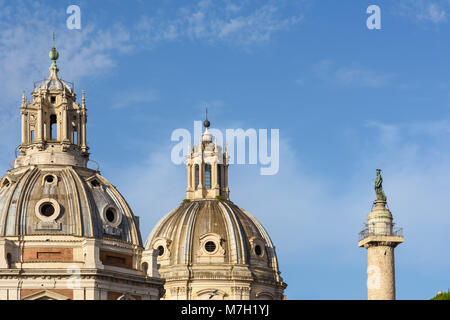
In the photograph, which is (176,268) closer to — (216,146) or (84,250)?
(216,146)

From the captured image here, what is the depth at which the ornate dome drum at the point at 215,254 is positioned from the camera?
13412 cm

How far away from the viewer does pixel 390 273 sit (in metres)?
84.4

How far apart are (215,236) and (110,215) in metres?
26.4

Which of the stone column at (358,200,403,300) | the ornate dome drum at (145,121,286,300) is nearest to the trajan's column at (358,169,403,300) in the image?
the stone column at (358,200,403,300)

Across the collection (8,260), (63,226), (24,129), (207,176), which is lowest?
(8,260)

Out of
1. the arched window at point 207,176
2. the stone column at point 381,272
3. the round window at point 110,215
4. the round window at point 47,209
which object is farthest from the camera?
the arched window at point 207,176

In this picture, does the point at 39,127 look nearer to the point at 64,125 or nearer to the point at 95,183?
the point at 64,125

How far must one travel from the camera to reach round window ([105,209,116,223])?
11025 cm

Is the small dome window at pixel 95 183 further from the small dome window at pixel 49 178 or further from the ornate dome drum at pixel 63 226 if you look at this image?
the small dome window at pixel 49 178

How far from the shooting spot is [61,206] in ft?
355

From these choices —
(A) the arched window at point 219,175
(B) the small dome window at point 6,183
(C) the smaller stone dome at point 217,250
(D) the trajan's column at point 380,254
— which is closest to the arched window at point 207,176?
(A) the arched window at point 219,175

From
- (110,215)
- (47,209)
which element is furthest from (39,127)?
(110,215)

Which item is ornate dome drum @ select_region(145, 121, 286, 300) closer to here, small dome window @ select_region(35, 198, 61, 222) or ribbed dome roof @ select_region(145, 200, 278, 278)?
ribbed dome roof @ select_region(145, 200, 278, 278)

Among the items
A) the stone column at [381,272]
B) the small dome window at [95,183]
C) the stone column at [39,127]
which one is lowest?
the stone column at [381,272]
